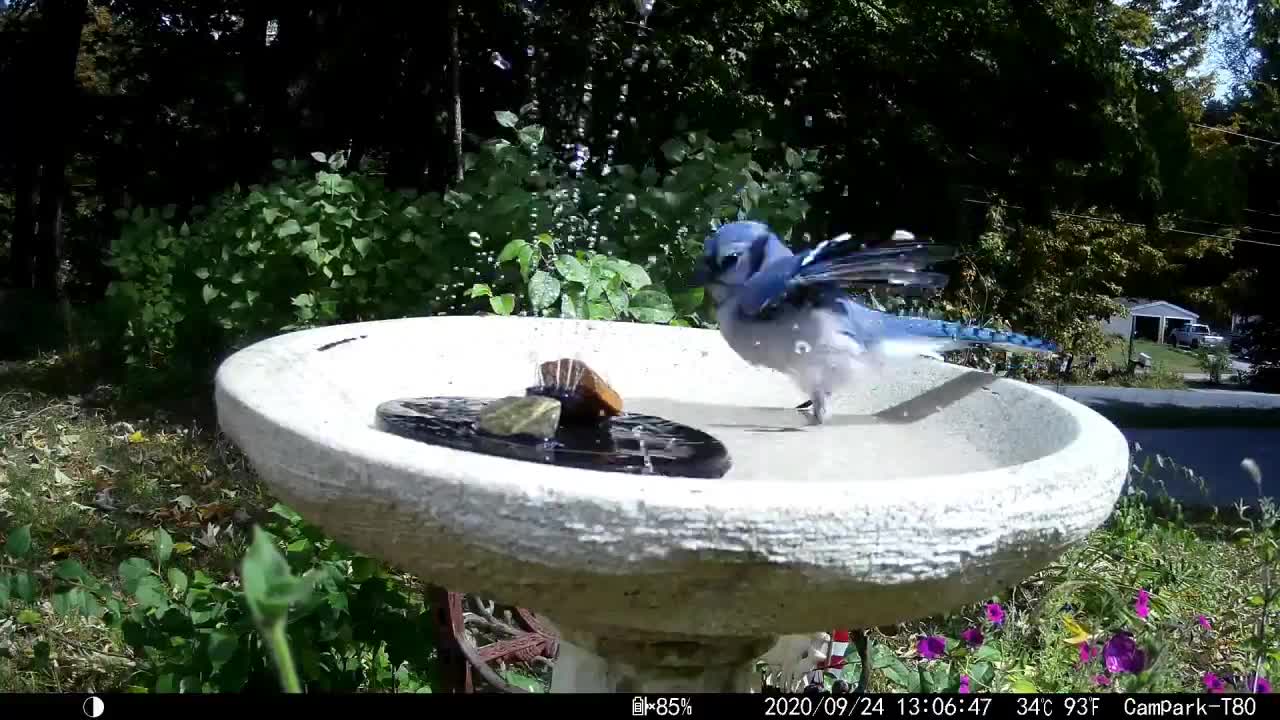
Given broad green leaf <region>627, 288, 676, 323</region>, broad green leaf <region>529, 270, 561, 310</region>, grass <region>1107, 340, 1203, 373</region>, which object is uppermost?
broad green leaf <region>529, 270, 561, 310</region>

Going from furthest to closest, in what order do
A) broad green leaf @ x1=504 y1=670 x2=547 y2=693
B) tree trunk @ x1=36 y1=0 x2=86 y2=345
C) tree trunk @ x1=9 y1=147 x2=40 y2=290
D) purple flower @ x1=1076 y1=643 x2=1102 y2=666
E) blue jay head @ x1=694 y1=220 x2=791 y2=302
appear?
tree trunk @ x1=9 y1=147 x2=40 y2=290 < tree trunk @ x1=36 y1=0 x2=86 y2=345 < broad green leaf @ x1=504 y1=670 x2=547 y2=693 < purple flower @ x1=1076 y1=643 x2=1102 y2=666 < blue jay head @ x1=694 y1=220 x2=791 y2=302

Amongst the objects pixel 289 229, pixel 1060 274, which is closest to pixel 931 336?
pixel 289 229

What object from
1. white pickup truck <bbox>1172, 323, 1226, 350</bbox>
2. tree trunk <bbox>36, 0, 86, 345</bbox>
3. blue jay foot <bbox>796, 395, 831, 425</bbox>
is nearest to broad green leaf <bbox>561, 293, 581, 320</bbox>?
blue jay foot <bbox>796, 395, 831, 425</bbox>

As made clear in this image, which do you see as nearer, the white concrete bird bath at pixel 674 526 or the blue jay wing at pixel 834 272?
the white concrete bird bath at pixel 674 526

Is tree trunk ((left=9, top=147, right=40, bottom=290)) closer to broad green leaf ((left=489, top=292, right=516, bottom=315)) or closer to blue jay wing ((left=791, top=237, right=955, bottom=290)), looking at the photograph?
broad green leaf ((left=489, top=292, right=516, bottom=315))

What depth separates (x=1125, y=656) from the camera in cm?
161

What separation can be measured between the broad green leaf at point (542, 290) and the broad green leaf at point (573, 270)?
1.6 inches

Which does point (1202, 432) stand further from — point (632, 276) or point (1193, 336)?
point (1193, 336)

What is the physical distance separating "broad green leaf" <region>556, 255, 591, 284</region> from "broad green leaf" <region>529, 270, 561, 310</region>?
0.04 m

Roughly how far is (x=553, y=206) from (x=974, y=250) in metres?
4.95

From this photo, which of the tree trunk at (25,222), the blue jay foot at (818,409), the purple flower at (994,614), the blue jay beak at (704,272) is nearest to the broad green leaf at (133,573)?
the blue jay beak at (704,272)

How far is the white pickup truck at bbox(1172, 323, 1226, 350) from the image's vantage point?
13000 millimetres

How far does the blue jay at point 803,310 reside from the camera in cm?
Answer: 164

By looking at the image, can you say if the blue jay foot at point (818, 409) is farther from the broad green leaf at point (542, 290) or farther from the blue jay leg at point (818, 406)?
the broad green leaf at point (542, 290)
